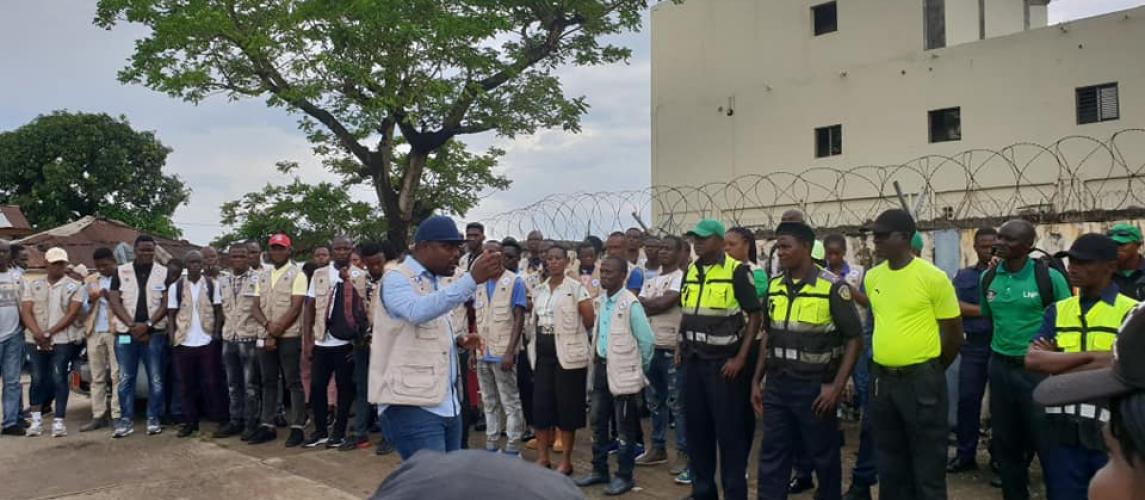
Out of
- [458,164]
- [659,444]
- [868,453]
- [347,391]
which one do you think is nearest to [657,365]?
[659,444]

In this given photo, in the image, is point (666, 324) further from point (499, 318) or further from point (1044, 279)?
point (1044, 279)

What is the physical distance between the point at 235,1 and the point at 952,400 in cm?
1534

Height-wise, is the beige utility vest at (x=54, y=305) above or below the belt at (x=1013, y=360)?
above

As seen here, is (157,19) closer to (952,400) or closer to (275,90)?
(275,90)

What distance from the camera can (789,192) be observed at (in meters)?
20.7

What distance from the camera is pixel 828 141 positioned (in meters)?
20.4

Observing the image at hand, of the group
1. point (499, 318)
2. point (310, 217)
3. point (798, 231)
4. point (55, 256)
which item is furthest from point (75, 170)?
point (798, 231)

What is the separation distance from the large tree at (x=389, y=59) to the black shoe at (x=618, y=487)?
11.9 m

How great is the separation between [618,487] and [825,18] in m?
17.5

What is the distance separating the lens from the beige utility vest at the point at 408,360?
13.8ft

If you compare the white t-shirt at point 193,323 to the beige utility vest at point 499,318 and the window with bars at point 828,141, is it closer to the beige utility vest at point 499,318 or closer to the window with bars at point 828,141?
the beige utility vest at point 499,318

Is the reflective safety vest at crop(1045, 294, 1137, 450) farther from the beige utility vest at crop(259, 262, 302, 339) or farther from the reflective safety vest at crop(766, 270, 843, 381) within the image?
the beige utility vest at crop(259, 262, 302, 339)

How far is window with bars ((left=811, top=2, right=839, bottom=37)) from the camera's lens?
20.4 m

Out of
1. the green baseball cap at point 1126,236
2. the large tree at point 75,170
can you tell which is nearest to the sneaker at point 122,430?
Result: the green baseball cap at point 1126,236
